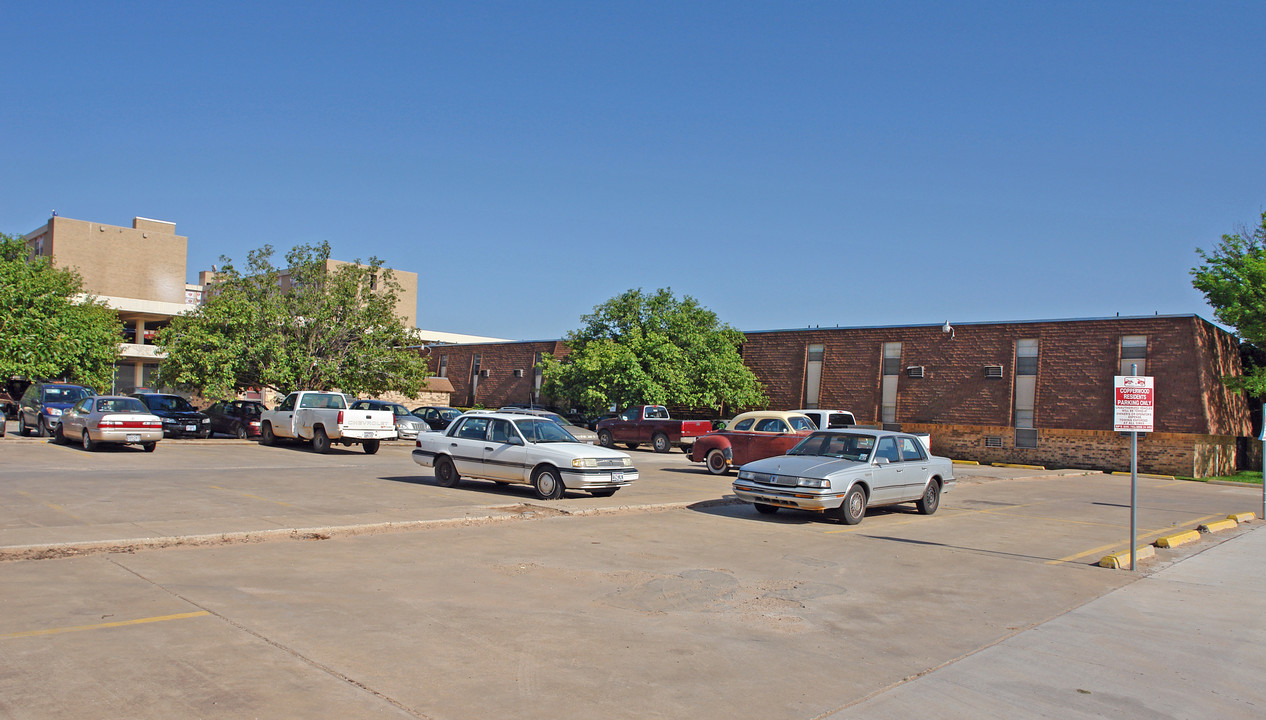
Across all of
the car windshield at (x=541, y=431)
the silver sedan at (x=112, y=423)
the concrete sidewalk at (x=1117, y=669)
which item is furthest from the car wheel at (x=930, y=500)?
the silver sedan at (x=112, y=423)

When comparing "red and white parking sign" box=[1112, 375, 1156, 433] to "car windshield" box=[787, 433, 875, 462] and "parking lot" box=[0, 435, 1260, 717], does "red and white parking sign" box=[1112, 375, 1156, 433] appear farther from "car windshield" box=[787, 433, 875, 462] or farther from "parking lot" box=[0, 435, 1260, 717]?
"car windshield" box=[787, 433, 875, 462]

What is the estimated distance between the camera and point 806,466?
14.3 m

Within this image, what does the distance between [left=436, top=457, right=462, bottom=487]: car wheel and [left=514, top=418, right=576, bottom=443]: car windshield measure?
180 centimetres

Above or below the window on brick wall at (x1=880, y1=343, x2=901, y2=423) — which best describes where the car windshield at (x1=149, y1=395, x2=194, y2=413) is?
below

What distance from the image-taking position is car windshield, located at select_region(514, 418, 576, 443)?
1660cm

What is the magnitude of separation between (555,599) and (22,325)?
1409 inches

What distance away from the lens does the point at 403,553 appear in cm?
1033

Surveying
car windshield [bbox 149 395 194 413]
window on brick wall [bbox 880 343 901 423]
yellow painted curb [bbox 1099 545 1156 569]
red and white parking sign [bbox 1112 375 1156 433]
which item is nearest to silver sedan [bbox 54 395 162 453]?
car windshield [bbox 149 395 194 413]

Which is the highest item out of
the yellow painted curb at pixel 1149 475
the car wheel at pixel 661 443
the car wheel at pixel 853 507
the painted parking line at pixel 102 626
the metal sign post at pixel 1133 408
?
the metal sign post at pixel 1133 408

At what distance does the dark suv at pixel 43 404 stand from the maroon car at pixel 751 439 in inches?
851

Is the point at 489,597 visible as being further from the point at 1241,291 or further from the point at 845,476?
the point at 1241,291

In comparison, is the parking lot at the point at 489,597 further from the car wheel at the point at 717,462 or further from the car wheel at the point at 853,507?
the car wheel at the point at 717,462

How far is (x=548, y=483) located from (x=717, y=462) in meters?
8.84

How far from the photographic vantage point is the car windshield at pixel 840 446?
48.8 ft
